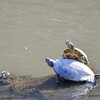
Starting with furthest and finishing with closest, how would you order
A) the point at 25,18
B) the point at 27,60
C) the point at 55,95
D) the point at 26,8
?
the point at 26,8 → the point at 25,18 → the point at 27,60 → the point at 55,95

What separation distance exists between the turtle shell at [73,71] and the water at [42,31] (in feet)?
4.43

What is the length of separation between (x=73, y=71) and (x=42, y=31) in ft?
10.3

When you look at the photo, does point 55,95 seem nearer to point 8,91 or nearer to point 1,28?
point 8,91

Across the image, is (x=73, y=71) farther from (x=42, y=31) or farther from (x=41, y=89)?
(x=42, y=31)

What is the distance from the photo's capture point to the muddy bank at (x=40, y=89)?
375 centimetres

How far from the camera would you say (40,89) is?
3959 mm

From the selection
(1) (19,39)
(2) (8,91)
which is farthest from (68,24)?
(2) (8,91)

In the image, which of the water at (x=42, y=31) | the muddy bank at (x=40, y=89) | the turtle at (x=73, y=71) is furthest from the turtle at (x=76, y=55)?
the water at (x=42, y=31)

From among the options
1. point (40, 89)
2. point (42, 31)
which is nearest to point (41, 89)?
point (40, 89)

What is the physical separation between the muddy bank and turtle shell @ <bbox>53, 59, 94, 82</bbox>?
0.15 meters

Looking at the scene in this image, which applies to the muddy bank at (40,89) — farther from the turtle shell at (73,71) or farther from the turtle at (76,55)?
the turtle at (76,55)

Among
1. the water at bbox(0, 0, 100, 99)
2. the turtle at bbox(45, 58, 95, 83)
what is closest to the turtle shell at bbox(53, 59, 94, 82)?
the turtle at bbox(45, 58, 95, 83)

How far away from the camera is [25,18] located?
7.51 metres

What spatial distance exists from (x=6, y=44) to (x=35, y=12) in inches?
84.3
